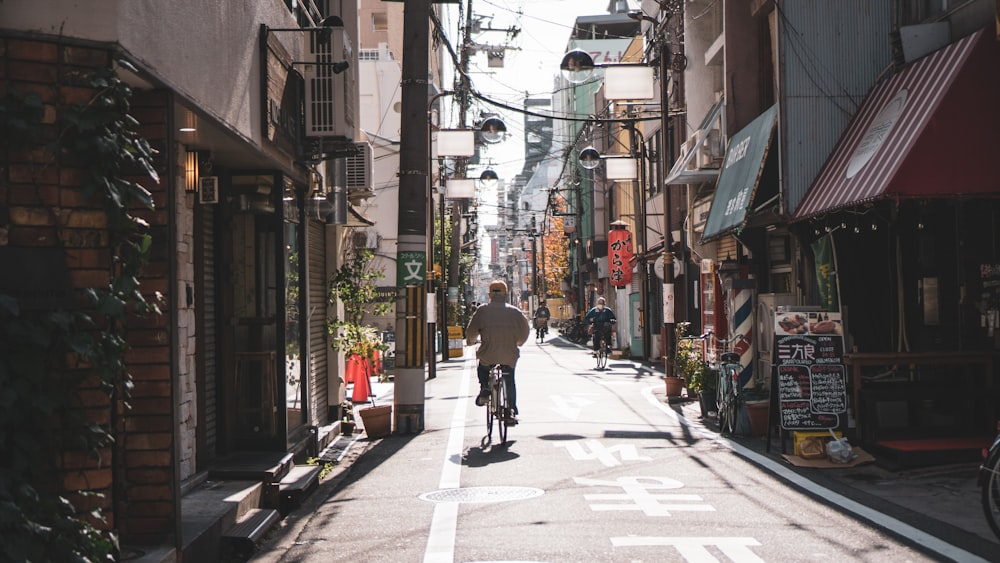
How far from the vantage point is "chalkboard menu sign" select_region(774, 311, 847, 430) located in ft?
37.6

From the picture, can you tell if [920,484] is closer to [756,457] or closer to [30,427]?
[756,457]

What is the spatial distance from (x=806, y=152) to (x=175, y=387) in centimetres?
1000


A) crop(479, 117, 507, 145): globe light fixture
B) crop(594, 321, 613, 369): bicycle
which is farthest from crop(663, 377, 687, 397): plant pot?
crop(594, 321, 613, 369): bicycle

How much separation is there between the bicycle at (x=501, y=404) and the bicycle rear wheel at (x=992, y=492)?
6.73 meters

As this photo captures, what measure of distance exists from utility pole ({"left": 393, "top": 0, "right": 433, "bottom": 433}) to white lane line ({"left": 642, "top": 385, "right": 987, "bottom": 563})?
4464mm

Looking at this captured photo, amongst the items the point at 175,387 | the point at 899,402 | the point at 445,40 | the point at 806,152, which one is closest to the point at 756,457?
the point at 899,402

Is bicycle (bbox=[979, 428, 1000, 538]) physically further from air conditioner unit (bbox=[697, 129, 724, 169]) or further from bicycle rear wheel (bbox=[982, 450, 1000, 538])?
air conditioner unit (bbox=[697, 129, 724, 169])

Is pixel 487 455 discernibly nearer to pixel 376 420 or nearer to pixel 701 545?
pixel 376 420

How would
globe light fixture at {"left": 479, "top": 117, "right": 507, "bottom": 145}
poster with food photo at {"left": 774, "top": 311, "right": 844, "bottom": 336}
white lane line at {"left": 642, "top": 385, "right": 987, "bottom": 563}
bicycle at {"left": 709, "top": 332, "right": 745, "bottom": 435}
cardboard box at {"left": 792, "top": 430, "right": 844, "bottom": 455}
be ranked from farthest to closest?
globe light fixture at {"left": 479, "top": 117, "right": 507, "bottom": 145}
bicycle at {"left": 709, "top": 332, "right": 745, "bottom": 435}
poster with food photo at {"left": 774, "top": 311, "right": 844, "bottom": 336}
cardboard box at {"left": 792, "top": 430, "right": 844, "bottom": 455}
white lane line at {"left": 642, "top": 385, "right": 987, "bottom": 563}

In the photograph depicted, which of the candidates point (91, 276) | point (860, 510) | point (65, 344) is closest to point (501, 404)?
point (860, 510)

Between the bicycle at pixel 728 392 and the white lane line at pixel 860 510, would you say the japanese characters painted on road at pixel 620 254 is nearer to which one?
the bicycle at pixel 728 392

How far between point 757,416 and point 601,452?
291 cm

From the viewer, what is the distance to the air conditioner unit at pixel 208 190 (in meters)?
9.79

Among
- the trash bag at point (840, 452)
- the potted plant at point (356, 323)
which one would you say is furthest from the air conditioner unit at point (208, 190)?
the trash bag at point (840, 452)
